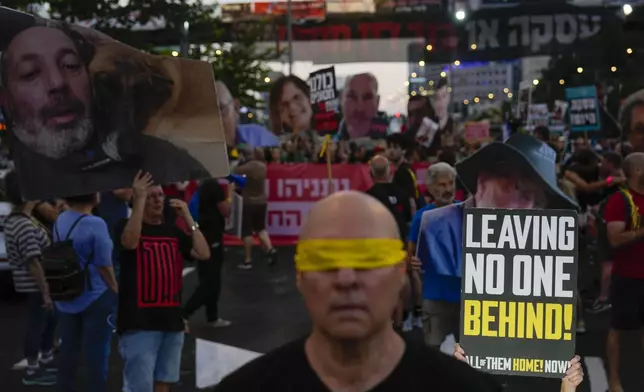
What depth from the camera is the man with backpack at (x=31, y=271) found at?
816 cm

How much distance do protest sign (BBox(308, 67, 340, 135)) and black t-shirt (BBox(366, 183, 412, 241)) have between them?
6.90 metres

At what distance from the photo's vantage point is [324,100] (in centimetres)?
1828

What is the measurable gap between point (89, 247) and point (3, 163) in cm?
1755

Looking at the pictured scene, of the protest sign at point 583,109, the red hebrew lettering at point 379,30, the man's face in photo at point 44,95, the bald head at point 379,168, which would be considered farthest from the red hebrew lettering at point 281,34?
the man's face in photo at point 44,95

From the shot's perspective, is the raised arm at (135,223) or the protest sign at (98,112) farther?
the raised arm at (135,223)

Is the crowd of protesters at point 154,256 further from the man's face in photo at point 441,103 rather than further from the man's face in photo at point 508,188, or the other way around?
the man's face in photo at point 441,103

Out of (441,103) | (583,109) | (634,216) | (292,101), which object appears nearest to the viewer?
(634,216)

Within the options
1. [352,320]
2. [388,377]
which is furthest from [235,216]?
[352,320]

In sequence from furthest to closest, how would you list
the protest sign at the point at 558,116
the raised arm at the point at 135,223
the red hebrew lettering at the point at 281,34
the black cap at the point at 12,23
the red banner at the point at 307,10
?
the red hebrew lettering at the point at 281,34
the red banner at the point at 307,10
the protest sign at the point at 558,116
the raised arm at the point at 135,223
the black cap at the point at 12,23

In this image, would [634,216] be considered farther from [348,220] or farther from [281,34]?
[281,34]

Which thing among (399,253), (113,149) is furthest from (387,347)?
(113,149)

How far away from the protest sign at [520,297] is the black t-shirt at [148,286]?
2393 mm

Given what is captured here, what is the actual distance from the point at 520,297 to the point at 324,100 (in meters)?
14.0

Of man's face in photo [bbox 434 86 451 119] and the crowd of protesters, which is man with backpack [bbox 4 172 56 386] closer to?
the crowd of protesters
